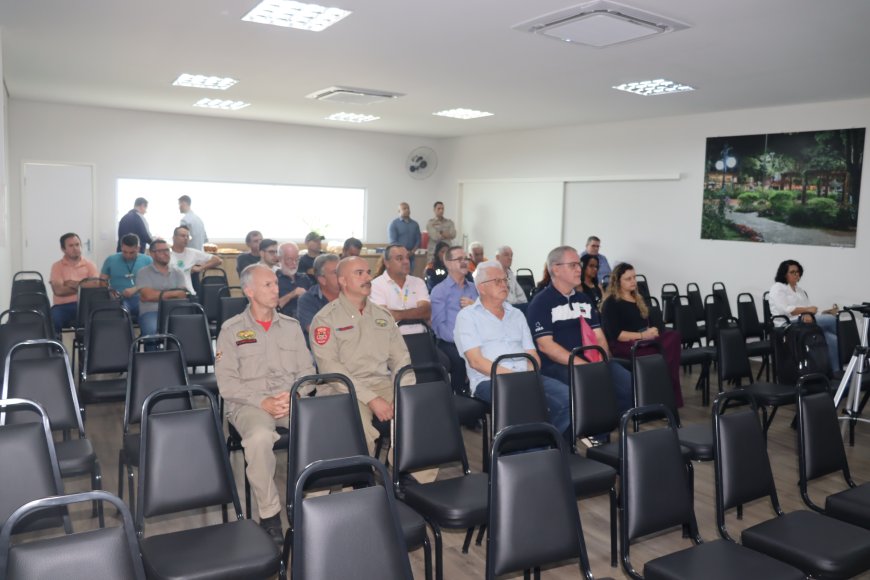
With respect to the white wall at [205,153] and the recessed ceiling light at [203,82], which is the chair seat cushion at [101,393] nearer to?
the recessed ceiling light at [203,82]

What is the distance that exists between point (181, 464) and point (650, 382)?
96.2 inches

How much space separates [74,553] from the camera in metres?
1.79

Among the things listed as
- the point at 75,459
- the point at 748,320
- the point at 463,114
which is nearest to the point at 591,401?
the point at 75,459

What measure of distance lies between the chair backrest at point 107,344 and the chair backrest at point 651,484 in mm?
3318

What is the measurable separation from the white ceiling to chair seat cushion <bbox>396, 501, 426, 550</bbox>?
327 centimetres

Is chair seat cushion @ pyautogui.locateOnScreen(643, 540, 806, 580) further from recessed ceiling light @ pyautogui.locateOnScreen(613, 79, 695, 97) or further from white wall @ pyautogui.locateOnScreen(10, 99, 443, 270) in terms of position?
white wall @ pyautogui.locateOnScreen(10, 99, 443, 270)

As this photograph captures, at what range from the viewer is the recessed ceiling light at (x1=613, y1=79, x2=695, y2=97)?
7.26 metres

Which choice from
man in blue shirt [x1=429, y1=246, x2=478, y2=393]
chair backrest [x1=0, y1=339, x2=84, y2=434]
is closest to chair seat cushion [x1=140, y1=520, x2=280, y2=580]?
chair backrest [x1=0, y1=339, x2=84, y2=434]

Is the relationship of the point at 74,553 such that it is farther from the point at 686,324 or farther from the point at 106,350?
the point at 686,324

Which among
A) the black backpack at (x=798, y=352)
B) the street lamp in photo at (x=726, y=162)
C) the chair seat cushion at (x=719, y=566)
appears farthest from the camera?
the street lamp in photo at (x=726, y=162)

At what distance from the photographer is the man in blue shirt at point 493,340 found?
4168mm

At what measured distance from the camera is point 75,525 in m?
3.60

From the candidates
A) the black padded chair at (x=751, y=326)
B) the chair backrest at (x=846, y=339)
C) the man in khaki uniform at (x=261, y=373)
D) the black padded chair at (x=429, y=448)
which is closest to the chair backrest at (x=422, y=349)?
the man in khaki uniform at (x=261, y=373)

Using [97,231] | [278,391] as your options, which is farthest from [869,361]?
[97,231]
